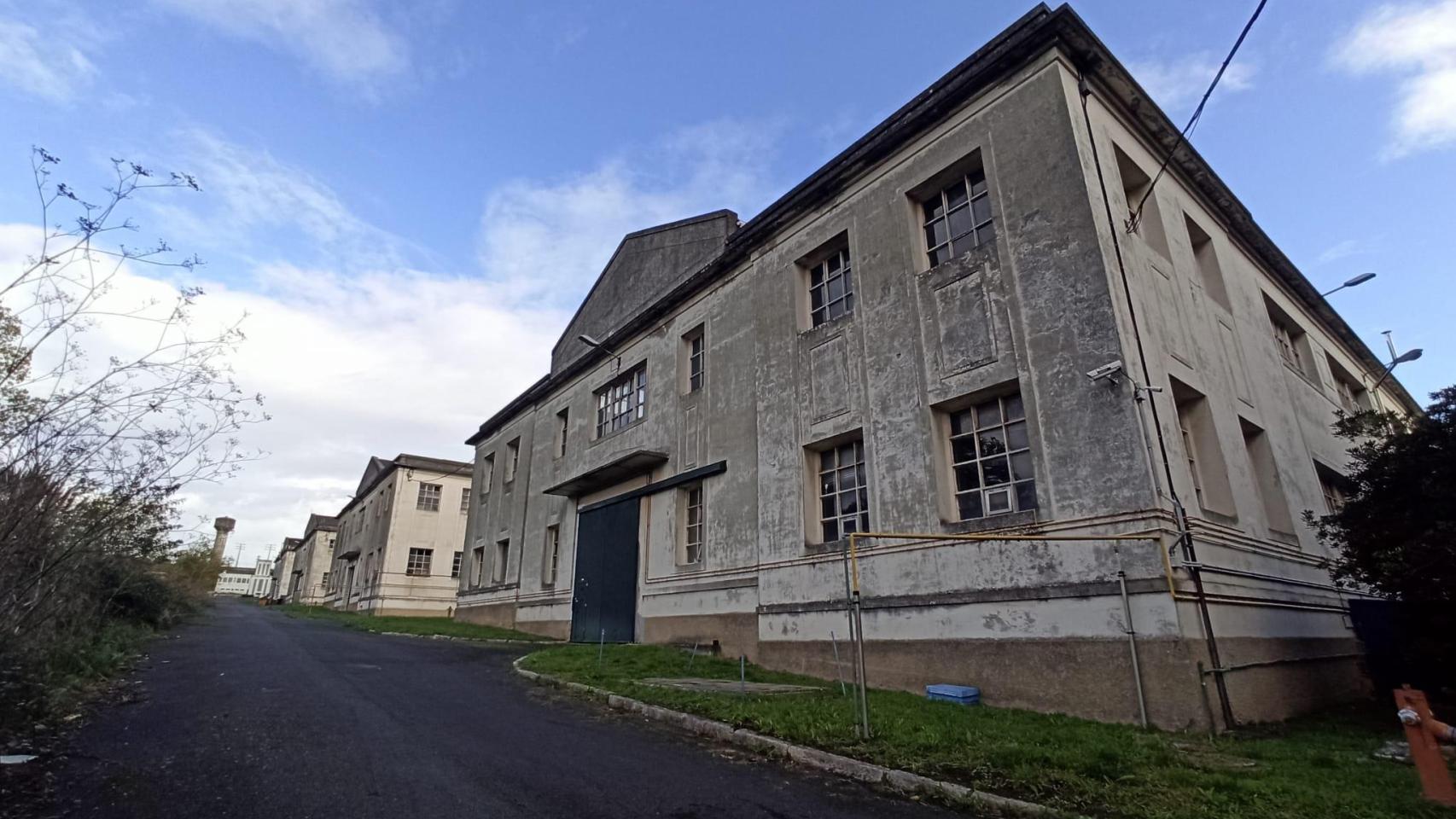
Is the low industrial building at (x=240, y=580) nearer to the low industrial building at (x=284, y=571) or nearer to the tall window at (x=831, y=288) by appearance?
the low industrial building at (x=284, y=571)

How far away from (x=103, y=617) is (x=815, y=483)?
1289 cm

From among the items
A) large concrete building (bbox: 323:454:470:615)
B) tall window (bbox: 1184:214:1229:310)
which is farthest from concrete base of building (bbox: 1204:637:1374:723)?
large concrete building (bbox: 323:454:470:615)

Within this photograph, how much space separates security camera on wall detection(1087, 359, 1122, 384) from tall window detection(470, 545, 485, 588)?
19846 millimetres

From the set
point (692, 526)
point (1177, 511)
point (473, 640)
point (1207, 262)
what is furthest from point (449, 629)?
point (1207, 262)

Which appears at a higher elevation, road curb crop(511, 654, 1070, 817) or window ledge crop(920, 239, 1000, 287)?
window ledge crop(920, 239, 1000, 287)

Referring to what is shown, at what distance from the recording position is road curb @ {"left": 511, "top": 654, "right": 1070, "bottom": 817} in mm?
4289

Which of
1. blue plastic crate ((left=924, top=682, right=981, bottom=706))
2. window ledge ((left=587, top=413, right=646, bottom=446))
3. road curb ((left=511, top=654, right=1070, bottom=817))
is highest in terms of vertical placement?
window ledge ((left=587, top=413, right=646, bottom=446))

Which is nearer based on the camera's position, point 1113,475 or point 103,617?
point 1113,475

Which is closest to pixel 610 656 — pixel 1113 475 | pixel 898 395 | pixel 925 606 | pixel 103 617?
pixel 925 606

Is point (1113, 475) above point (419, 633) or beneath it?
above

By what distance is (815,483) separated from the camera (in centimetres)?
1098

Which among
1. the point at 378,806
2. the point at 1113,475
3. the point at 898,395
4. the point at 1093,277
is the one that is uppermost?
the point at 1093,277

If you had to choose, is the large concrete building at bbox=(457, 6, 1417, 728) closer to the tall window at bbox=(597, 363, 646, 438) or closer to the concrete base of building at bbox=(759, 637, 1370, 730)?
the concrete base of building at bbox=(759, 637, 1370, 730)

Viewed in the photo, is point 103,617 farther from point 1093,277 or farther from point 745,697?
point 1093,277
